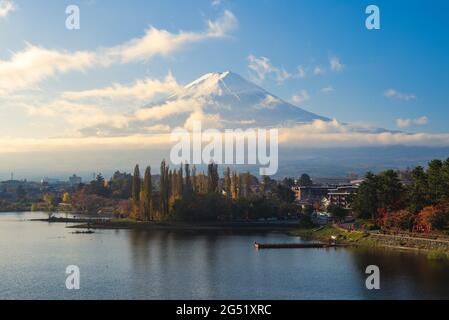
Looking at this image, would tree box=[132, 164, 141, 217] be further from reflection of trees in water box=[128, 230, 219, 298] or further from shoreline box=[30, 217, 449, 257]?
reflection of trees in water box=[128, 230, 219, 298]

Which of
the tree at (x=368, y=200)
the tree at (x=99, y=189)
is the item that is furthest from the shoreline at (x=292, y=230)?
the tree at (x=99, y=189)

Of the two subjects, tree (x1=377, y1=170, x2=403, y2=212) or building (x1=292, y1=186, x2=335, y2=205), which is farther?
building (x1=292, y1=186, x2=335, y2=205)

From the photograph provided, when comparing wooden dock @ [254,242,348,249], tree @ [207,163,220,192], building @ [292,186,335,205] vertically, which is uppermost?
tree @ [207,163,220,192]

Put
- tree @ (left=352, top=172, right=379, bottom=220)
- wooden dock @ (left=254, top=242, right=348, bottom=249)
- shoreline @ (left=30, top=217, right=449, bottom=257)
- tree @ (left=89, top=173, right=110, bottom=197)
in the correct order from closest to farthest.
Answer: shoreline @ (left=30, top=217, right=449, bottom=257)
wooden dock @ (left=254, top=242, right=348, bottom=249)
tree @ (left=352, top=172, right=379, bottom=220)
tree @ (left=89, top=173, right=110, bottom=197)

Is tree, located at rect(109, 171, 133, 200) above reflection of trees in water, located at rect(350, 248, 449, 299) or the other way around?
above

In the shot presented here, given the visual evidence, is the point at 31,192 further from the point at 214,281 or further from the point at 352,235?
the point at 214,281

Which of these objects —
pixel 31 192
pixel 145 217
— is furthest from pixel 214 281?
pixel 31 192

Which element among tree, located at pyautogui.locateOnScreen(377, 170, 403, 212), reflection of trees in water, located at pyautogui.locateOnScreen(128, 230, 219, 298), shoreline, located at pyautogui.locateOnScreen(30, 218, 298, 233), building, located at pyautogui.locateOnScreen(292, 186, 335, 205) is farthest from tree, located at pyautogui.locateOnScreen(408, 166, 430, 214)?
building, located at pyautogui.locateOnScreen(292, 186, 335, 205)

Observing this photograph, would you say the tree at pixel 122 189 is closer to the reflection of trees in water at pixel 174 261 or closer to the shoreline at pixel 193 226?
the shoreline at pixel 193 226
